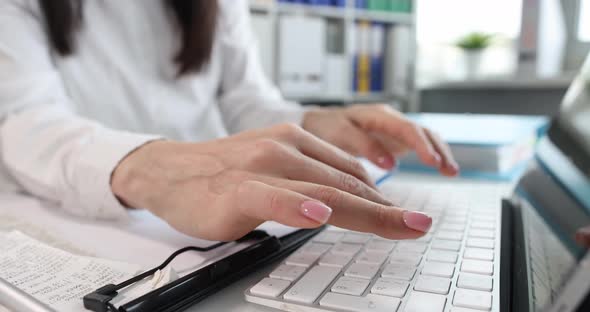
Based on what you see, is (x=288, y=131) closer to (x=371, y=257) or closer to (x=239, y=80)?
(x=371, y=257)

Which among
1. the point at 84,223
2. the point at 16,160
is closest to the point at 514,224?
the point at 84,223

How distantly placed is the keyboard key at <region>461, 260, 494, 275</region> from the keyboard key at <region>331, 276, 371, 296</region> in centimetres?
7

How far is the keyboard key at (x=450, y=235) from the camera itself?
34 centimetres

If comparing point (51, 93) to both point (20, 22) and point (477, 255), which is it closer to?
point (20, 22)

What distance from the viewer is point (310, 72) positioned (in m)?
1.82

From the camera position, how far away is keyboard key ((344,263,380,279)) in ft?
0.87

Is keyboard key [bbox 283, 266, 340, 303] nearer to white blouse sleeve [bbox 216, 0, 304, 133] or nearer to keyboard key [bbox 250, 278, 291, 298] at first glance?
keyboard key [bbox 250, 278, 291, 298]

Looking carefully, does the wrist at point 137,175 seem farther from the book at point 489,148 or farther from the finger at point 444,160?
the book at point 489,148

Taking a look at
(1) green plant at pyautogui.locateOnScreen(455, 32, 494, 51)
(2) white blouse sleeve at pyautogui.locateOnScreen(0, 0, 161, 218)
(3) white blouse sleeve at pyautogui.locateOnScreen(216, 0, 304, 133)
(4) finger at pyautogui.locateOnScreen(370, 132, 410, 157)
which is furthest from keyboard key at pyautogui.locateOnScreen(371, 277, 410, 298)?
(1) green plant at pyautogui.locateOnScreen(455, 32, 494, 51)

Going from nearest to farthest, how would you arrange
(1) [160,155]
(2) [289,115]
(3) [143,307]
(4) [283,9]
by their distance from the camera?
(3) [143,307] < (1) [160,155] < (2) [289,115] < (4) [283,9]

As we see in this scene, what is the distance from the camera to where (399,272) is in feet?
0.89

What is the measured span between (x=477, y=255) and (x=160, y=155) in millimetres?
263

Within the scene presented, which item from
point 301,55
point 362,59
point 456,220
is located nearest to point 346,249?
point 456,220

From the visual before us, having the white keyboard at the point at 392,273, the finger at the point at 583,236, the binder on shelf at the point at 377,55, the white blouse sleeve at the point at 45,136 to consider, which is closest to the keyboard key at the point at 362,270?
the white keyboard at the point at 392,273
